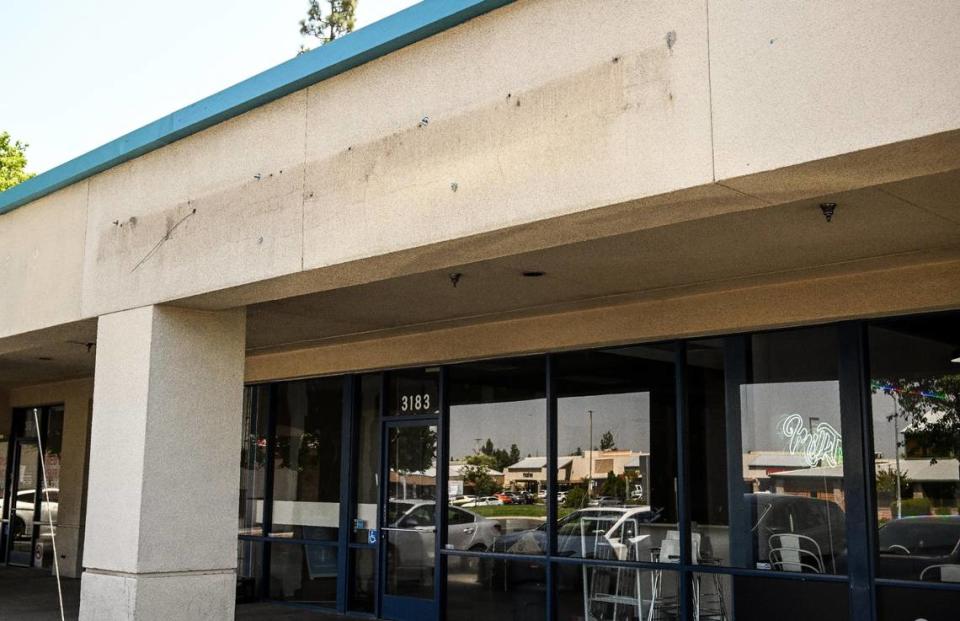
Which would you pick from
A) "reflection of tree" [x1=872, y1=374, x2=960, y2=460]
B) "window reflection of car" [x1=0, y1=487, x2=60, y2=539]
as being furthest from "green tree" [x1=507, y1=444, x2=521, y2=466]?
"window reflection of car" [x1=0, y1=487, x2=60, y2=539]

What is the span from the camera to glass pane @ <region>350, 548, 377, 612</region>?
12891 millimetres

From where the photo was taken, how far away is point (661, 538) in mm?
9734

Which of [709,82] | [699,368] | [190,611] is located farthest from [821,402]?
[190,611]

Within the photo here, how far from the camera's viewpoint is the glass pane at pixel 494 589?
35.2ft

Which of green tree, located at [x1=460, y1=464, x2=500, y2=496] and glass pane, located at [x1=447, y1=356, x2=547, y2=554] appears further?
green tree, located at [x1=460, y1=464, x2=500, y2=496]

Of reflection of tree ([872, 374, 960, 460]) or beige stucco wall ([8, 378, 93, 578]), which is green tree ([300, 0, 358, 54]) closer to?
beige stucco wall ([8, 378, 93, 578])

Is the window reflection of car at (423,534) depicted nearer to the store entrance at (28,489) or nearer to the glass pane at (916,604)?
the glass pane at (916,604)

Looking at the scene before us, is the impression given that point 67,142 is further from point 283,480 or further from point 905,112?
point 905,112

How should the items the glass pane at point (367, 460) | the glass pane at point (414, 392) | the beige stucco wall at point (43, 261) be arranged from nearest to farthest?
the beige stucco wall at point (43, 261) < the glass pane at point (414, 392) < the glass pane at point (367, 460)

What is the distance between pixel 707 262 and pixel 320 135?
312 cm

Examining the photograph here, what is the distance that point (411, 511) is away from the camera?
12.5 meters

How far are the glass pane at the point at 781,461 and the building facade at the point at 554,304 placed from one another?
1.1 inches

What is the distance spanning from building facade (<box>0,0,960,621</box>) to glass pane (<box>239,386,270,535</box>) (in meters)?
1.73

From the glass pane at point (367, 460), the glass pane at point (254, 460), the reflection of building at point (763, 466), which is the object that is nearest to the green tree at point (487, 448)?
the glass pane at point (367, 460)
